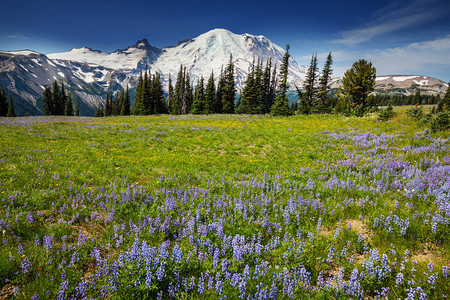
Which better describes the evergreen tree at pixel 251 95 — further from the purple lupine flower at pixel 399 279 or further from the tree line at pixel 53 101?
the tree line at pixel 53 101

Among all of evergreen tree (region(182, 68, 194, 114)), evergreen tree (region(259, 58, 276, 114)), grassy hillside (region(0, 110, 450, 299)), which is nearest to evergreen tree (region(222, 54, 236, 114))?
evergreen tree (region(259, 58, 276, 114))

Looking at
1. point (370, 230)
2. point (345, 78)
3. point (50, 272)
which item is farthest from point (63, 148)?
point (345, 78)

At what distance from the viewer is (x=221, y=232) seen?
448cm

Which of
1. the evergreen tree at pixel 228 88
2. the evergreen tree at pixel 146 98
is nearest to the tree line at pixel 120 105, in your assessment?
the evergreen tree at pixel 146 98

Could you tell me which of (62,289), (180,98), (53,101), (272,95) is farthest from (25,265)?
(53,101)

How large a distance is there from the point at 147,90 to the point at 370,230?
7792 centimetres

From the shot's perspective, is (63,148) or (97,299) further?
(63,148)

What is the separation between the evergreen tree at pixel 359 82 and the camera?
136 feet

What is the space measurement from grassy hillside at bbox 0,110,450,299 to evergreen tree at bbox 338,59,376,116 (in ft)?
125

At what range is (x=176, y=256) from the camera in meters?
3.48

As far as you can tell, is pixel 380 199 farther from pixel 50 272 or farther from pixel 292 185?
pixel 50 272

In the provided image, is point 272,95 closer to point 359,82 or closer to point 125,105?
point 359,82

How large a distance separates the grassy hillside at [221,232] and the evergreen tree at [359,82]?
38.0 m

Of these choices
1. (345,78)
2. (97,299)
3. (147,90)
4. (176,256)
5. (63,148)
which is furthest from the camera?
(147,90)
